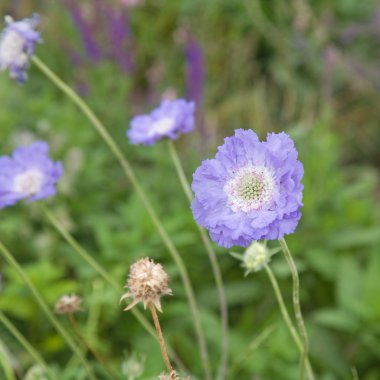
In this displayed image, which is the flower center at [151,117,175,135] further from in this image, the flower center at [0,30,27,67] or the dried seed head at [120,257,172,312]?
the dried seed head at [120,257,172,312]

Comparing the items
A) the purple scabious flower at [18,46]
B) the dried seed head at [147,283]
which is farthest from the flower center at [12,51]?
the dried seed head at [147,283]

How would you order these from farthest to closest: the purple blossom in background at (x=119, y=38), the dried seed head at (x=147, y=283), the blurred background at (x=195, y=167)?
the purple blossom in background at (x=119, y=38) < the blurred background at (x=195, y=167) < the dried seed head at (x=147, y=283)

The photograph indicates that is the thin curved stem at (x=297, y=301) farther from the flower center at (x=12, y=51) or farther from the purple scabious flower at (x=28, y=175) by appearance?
the flower center at (x=12, y=51)

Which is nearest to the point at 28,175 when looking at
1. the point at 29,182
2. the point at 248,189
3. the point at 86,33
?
the point at 29,182

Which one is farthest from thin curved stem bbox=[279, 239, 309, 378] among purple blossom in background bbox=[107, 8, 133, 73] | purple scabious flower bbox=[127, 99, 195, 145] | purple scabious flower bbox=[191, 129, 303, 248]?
purple blossom in background bbox=[107, 8, 133, 73]

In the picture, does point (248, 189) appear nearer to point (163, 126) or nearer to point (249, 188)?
point (249, 188)

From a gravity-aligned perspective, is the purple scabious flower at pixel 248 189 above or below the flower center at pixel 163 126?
below

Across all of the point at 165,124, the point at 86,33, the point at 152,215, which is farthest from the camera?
the point at 86,33
